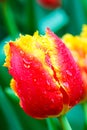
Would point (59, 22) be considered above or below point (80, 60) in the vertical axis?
above

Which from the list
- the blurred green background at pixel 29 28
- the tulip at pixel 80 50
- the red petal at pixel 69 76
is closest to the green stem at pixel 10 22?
the blurred green background at pixel 29 28

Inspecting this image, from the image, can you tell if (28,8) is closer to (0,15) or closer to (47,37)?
(0,15)

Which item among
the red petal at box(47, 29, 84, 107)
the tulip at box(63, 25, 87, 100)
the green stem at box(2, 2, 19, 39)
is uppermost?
the green stem at box(2, 2, 19, 39)

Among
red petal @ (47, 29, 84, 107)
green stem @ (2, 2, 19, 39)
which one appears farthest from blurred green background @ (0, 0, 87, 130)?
red petal @ (47, 29, 84, 107)

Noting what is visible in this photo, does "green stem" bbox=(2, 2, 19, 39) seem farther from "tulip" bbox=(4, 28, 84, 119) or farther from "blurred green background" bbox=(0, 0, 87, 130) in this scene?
"tulip" bbox=(4, 28, 84, 119)

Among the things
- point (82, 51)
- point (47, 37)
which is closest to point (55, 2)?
point (82, 51)

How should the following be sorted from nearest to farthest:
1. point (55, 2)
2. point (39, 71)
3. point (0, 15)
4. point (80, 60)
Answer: point (39, 71), point (80, 60), point (55, 2), point (0, 15)

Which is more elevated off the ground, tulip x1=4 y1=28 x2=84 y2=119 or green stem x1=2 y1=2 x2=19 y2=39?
green stem x1=2 y1=2 x2=19 y2=39
